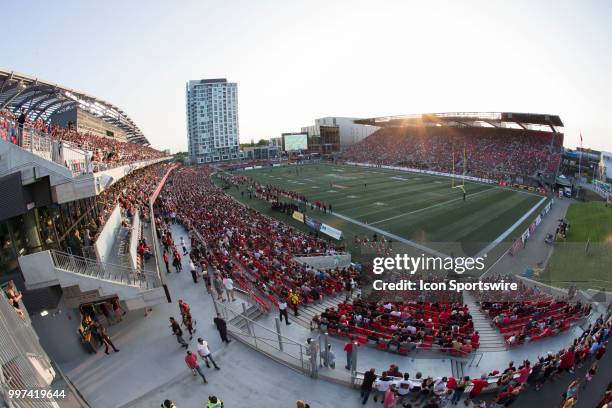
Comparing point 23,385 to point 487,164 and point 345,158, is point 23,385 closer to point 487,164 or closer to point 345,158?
point 487,164

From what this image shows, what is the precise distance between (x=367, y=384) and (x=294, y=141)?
304 feet

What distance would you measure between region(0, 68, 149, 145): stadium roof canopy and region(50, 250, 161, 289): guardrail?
11.2 m

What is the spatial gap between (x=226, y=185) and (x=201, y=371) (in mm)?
48067

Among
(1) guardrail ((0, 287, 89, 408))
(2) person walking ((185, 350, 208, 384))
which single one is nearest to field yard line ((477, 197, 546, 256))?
(2) person walking ((185, 350, 208, 384))

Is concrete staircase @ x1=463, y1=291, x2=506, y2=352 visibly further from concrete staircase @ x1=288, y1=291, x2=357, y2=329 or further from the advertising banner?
the advertising banner

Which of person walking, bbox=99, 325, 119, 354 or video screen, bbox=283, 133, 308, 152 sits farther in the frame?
video screen, bbox=283, 133, 308, 152

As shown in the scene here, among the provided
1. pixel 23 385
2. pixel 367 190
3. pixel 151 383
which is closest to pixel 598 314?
pixel 151 383

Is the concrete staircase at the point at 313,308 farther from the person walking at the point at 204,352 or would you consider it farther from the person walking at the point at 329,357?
the person walking at the point at 204,352

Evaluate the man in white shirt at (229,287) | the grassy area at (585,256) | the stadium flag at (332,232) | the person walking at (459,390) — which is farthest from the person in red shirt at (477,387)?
the stadium flag at (332,232)

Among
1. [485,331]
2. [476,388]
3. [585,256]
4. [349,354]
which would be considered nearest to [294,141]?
[585,256]

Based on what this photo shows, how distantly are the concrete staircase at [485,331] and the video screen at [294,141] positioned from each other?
8511 cm

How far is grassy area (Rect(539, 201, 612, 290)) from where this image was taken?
17.4 meters

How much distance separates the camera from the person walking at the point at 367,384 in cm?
753

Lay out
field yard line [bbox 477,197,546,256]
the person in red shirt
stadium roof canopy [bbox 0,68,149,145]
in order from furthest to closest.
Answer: field yard line [bbox 477,197,546,256]
stadium roof canopy [bbox 0,68,149,145]
the person in red shirt
